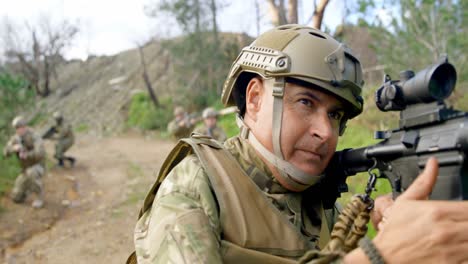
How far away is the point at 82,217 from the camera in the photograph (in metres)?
8.75

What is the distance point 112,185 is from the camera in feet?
37.8

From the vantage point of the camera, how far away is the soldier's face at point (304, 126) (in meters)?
1.95

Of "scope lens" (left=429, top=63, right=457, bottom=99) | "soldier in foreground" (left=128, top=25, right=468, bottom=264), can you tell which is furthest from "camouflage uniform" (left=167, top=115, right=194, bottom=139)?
"scope lens" (left=429, top=63, right=457, bottom=99)

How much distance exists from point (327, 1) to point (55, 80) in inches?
1280

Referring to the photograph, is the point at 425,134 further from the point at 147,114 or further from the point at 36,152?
the point at 147,114

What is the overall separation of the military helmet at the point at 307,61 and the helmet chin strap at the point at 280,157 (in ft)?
0.29

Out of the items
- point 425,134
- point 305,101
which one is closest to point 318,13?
point 305,101

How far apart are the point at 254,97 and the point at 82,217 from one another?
24.8 feet

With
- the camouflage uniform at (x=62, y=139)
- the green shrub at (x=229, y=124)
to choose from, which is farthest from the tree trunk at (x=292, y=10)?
the camouflage uniform at (x=62, y=139)

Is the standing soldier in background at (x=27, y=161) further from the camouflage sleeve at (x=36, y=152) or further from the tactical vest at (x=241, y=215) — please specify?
the tactical vest at (x=241, y=215)

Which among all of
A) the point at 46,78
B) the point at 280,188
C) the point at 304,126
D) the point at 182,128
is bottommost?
the point at 46,78

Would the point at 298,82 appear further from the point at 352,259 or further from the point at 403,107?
the point at 352,259

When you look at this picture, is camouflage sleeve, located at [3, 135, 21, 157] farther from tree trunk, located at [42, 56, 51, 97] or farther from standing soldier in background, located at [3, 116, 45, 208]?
tree trunk, located at [42, 56, 51, 97]

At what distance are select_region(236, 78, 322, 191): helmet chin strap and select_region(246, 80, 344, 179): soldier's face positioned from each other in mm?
19
